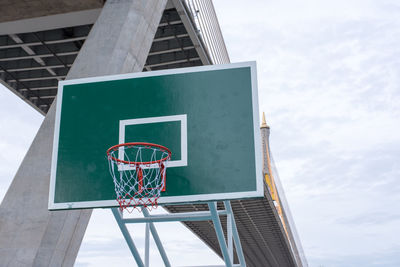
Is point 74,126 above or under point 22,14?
under

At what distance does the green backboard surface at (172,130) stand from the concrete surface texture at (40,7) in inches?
236

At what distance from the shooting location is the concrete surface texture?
41.2ft

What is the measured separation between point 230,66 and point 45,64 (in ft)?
42.2

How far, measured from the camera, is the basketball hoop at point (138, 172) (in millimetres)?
6395

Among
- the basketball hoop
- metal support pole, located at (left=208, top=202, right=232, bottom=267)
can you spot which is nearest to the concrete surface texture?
the basketball hoop

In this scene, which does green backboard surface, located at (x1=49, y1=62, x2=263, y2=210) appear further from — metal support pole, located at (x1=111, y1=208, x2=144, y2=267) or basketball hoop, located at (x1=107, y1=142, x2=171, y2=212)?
metal support pole, located at (x1=111, y1=208, x2=144, y2=267)

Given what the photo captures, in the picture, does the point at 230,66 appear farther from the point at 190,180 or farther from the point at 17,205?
the point at 17,205

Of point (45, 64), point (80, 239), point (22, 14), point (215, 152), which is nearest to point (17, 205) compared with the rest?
point (80, 239)

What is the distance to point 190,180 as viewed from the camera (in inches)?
251

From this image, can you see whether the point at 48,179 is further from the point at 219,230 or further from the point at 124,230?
the point at 219,230

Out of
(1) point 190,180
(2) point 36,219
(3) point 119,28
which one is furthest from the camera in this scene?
(3) point 119,28

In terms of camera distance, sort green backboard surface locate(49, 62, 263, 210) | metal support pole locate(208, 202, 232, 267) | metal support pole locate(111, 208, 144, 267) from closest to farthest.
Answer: green backboard surface locate(49, 62, 263, 210)
metal support pole locate(208, 202, 232, 267)
metal support pole locate(111, 208, 144, 267)

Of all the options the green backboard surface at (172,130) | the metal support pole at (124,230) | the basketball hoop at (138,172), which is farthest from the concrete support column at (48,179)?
the basketball hoop at (138,172)

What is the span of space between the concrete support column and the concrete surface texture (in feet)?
9.74
